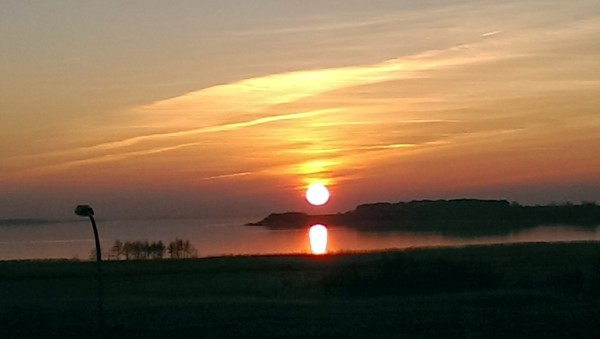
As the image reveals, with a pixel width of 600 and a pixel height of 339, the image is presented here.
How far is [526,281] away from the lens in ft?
75.9

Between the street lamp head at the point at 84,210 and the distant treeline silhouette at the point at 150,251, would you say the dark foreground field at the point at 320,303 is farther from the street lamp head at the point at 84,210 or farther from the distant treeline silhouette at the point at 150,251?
the distant treeline silhouette at the point at 150,251

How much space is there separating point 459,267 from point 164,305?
762cm

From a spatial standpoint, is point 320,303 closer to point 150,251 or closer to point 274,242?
point 150,251

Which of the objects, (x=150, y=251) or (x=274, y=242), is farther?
(x=274, y=242)

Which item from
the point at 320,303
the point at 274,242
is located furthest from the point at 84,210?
the point at 274,242

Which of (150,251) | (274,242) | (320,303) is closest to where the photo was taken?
(320,303)

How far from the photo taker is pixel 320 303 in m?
20.0

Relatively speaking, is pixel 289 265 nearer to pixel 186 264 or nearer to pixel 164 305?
pixel 186 264

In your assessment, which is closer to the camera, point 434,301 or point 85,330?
point 85,330

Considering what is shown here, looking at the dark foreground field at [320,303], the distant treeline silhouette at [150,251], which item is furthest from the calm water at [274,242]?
the dark foreground field at [320,303]

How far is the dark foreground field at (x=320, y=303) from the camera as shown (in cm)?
1571

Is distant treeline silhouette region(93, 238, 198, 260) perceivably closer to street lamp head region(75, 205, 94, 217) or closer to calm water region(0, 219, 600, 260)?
calm water region(0, 219, 600, 260)

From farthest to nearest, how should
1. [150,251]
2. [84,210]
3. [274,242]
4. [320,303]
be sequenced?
[274,242], [150,251], [320,303], [84,210]

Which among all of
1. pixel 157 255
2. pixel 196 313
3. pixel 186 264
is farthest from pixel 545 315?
pixel 157 255
